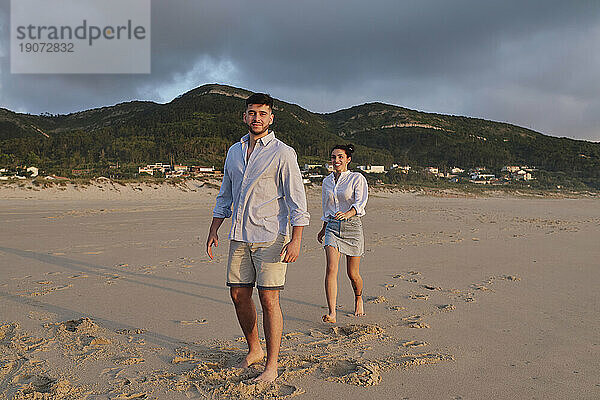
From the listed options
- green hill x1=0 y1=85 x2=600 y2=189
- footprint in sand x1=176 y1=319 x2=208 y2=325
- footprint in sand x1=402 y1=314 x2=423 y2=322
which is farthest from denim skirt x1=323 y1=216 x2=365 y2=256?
green hill x1=0 y1=85 x2=600 y2=189

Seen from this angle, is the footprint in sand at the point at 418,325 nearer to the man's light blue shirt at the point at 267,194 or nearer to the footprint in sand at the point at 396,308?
the footprint in sand at the point at 396,308

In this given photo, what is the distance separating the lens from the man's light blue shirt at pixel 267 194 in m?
2.66

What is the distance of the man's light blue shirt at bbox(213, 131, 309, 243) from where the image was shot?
2664 mm

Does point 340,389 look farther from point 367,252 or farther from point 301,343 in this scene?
point 367,252

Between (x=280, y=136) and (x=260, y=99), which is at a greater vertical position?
(x=280, y=136)

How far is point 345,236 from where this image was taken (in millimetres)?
4105

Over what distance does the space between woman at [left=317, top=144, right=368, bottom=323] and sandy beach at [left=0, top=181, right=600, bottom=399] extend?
1.33 feet

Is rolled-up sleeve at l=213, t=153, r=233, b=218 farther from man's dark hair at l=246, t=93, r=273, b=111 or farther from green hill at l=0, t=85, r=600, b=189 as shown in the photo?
green hill at l=0, t=85, r=600, b=189

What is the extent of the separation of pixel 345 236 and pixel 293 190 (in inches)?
62.1

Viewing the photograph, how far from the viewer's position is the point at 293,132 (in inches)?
2808

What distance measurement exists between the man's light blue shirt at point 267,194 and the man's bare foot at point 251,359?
860 mm

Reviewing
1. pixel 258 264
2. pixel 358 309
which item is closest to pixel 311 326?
pixel 358 309

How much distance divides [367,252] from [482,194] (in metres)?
29.2

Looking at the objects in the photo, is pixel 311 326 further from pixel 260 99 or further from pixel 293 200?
pixel 260 99
